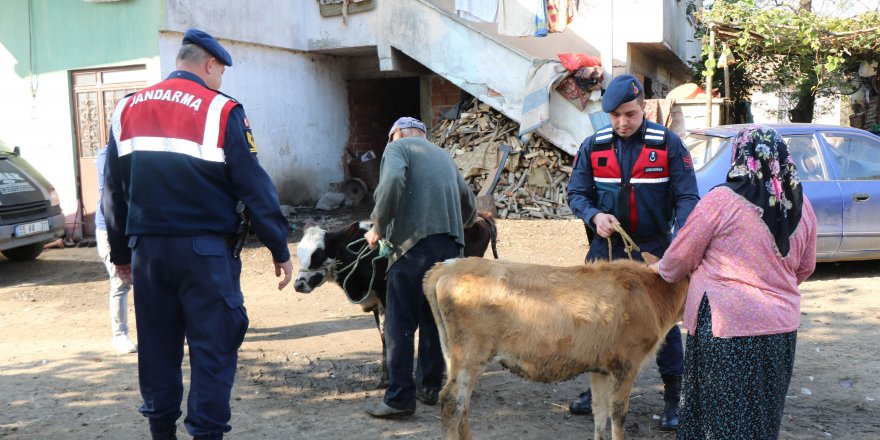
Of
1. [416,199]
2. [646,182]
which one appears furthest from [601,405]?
[416,199]

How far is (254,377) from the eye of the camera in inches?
220

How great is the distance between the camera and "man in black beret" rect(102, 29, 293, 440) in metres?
3.32

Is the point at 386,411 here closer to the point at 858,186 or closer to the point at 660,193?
the point at 660,193

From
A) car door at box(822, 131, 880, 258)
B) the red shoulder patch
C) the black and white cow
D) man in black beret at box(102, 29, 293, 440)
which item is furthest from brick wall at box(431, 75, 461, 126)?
man in black beret at box(102, 29, 293, 440)

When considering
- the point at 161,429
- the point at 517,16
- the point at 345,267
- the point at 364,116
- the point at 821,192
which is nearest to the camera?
the point at 161,429

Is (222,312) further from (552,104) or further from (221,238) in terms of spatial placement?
(552,104)

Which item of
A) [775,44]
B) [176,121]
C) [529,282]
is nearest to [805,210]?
[529,282]

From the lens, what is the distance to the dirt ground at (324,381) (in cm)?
455

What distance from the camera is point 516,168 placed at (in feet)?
43.8

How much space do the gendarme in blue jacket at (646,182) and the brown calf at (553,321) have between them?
1.52 feet

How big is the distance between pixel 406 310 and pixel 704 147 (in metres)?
5.19

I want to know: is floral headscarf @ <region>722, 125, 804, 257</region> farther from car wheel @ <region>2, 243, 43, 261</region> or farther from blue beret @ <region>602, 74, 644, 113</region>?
car wheel @ <region>2, 243, 43, 261</region>

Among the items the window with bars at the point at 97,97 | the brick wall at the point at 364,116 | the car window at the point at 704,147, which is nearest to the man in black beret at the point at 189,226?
the car window at the point at 704,147

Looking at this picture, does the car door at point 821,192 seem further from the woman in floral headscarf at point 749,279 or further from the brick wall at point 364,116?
the brick wall at point 364,116
